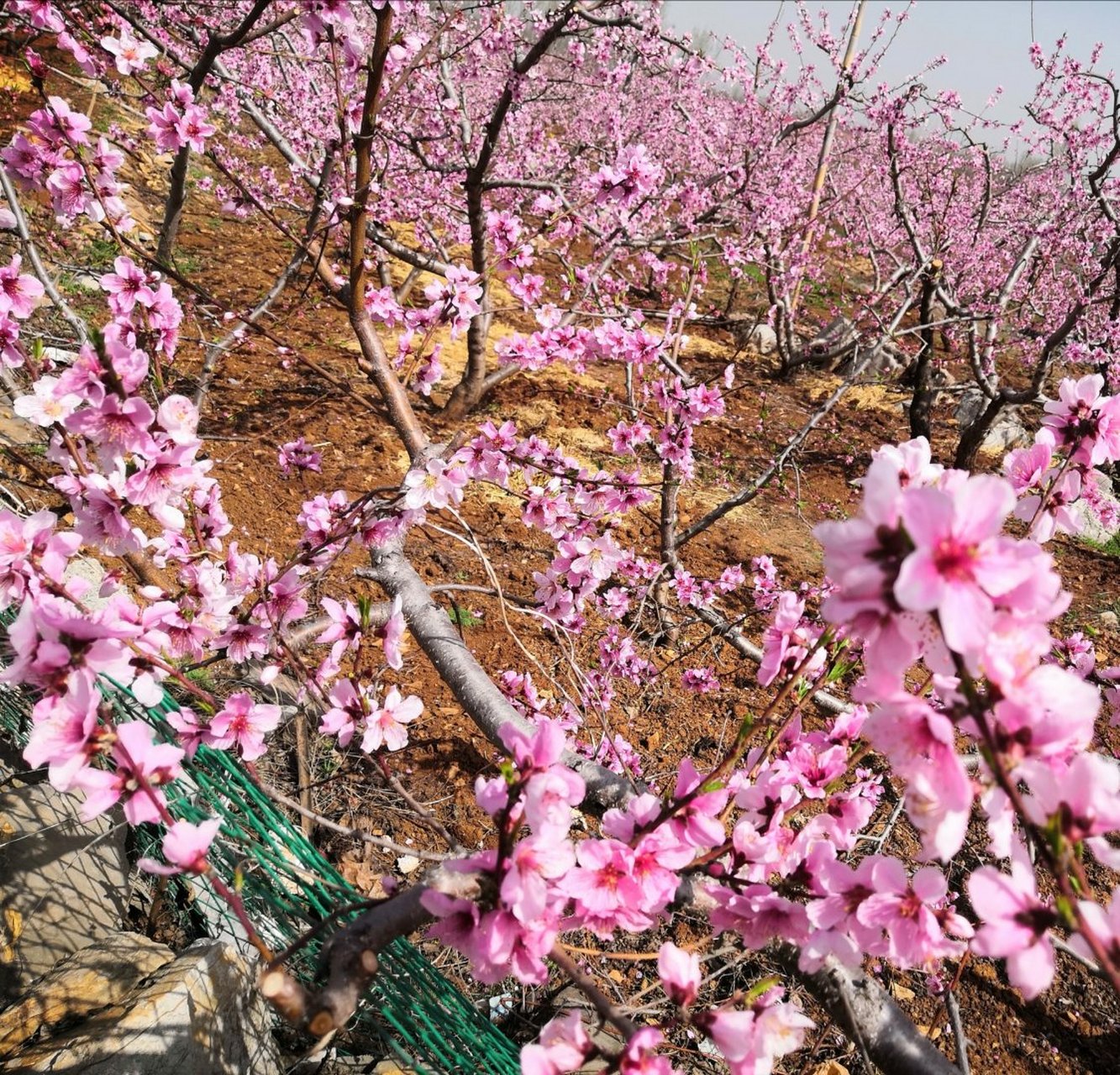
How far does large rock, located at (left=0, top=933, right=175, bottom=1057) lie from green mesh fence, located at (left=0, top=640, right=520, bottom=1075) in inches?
12.3

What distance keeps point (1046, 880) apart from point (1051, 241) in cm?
681

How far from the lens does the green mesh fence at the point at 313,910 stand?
1351 millimetres

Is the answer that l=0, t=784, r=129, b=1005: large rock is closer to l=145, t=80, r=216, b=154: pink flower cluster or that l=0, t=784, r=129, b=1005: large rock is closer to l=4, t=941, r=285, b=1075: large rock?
l=4, t=941, r=285, b=1075: large rock

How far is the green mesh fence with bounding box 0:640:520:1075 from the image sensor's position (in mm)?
1351

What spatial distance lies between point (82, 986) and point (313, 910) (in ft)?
2.90

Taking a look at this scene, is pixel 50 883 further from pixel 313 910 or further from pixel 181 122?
pixel 181 122

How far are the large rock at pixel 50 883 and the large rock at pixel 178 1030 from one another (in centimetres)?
41

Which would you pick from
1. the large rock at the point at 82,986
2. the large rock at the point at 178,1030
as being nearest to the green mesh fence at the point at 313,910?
the large rock at the point at 178,1030

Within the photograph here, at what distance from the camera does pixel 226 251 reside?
27.7 feet

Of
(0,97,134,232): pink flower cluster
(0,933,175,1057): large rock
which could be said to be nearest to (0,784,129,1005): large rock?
(0,933,175,1057): large rock

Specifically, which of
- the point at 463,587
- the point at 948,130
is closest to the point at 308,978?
the point at 463,587

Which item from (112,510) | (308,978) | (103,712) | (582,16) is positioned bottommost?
(308,978)

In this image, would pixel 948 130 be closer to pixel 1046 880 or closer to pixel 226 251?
pixel 1046 880

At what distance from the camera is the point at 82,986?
1819 millimetres
